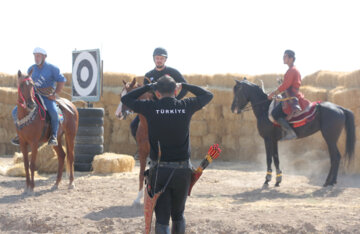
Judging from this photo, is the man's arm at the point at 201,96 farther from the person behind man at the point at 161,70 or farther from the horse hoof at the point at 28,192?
the horse hoof at the point at 28,192

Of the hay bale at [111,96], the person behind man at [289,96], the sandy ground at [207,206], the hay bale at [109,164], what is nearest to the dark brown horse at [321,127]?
the person behind man at [289,96]

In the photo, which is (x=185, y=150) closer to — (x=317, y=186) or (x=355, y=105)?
(x=317, y=186)

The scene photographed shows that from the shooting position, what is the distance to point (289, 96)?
9672 mm

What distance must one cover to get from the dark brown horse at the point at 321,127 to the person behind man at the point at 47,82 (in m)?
4.17

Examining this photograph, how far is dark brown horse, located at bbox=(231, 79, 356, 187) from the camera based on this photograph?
9727mm

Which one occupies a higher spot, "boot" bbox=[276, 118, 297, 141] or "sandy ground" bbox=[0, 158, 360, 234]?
"boot" bbox=[276, 118, 297, 141]

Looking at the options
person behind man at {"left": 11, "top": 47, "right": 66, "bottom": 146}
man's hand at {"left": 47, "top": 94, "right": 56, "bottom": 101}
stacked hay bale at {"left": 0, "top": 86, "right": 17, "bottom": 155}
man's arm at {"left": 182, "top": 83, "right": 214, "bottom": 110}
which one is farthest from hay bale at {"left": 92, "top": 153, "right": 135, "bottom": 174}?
man's arm at {"left": 182, "top": 83, "right": 214, "bottom": 110}

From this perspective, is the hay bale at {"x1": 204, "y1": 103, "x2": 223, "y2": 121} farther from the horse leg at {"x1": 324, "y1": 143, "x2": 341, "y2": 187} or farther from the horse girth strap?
the horse girth strap

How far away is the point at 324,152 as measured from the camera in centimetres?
1227

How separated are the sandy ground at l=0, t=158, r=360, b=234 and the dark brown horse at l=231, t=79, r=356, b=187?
22.2 inches

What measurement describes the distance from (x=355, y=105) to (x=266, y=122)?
2800mm

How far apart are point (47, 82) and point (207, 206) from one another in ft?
13.6

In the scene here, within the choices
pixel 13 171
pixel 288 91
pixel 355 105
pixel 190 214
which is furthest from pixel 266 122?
pixel 13 171

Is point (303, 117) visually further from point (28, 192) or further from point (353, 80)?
point (28, 192)
